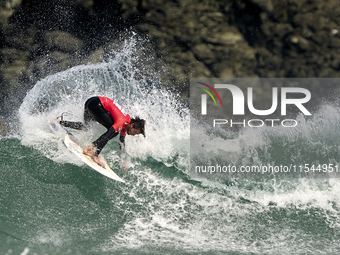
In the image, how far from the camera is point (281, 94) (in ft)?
25.7

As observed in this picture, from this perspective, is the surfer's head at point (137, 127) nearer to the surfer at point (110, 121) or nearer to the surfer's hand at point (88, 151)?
the surfer at point (110, 121)

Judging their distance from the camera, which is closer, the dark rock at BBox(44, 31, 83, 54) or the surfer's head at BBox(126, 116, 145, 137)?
the surfer's head at BBox(126, 116, 145, 137)

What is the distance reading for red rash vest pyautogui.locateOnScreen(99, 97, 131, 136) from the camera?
4.31 m

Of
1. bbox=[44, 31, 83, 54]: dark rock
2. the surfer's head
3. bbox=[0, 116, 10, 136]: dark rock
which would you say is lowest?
bbox=[0, 116, 10, 136]: dark rock

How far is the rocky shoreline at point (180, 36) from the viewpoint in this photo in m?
7.17

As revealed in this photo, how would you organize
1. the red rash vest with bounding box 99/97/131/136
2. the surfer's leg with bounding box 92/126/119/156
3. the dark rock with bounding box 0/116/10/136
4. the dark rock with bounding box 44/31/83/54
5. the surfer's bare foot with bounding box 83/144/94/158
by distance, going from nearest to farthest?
the surfer's leg with bounding box 92/126/119/156 → the red rash vest with bounding box 99/97/131/136 → the surfer's bare foot with bounding box 83/144/94/158 → the dark rock with bounding box 0/116/10/136 → the dark rock with bounding box 44/31/83/54

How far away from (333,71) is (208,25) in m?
2.98

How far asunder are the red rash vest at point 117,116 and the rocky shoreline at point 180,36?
Result: 3484 millimetres

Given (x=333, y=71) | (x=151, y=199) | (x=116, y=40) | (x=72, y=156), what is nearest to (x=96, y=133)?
(x=72, y=156)

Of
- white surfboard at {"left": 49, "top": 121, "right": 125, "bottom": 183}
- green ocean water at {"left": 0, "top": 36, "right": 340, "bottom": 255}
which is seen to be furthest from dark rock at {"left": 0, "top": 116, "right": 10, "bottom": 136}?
white surfboard at {"left": 49, "top": 121, "right": 125, "bottom": 183}

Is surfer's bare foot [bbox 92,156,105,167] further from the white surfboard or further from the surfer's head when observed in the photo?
the surfer's head

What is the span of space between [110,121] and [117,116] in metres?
0.18

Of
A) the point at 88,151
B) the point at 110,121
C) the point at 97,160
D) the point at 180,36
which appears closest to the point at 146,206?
the point at 97,160

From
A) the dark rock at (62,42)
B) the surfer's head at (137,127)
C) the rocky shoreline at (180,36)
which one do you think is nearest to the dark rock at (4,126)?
the rocky shoreline at (180,36)
